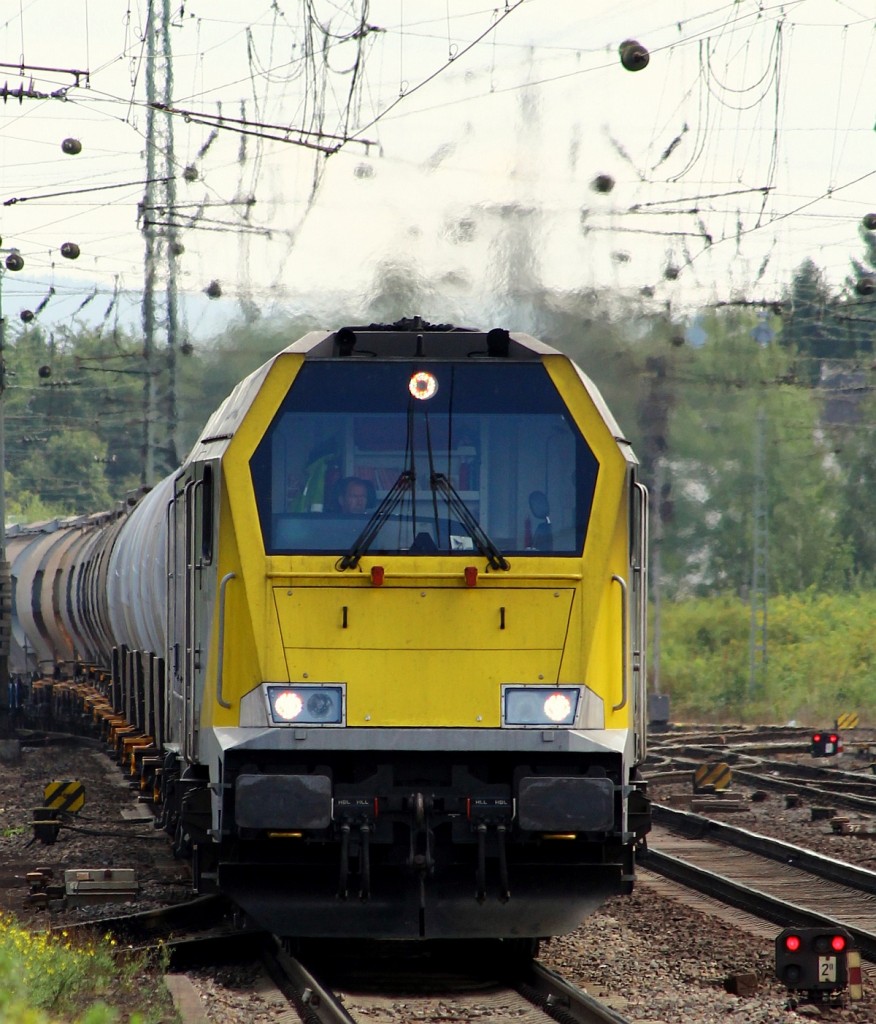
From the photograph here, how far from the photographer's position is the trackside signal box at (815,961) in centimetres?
795

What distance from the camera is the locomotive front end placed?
25.3 ft

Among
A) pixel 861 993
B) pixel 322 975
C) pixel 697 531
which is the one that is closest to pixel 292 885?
pixel 322 975

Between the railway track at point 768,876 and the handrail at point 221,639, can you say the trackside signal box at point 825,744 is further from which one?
the handrail at point 221,639

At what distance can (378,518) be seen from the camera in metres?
8.00

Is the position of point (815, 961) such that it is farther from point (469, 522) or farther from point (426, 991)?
point (469, 522)

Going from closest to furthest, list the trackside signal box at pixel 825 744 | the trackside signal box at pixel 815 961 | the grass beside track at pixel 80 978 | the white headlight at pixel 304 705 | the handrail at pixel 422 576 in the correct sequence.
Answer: the grass beside track at pixel 80 978 → the white headlight at pixel 304 705 → the handrail at pixel 422 576 → the trackside signal box at pixel 815 961 → the trackside signal box at pixel 825 744

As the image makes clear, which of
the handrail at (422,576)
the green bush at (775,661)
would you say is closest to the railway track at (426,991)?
the handrail at (422,576)

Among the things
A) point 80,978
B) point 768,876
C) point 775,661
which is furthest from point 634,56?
point 775,661

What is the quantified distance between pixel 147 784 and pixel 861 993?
30.9 feet

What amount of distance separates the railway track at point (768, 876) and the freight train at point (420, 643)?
2.49m

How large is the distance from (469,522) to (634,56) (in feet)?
29.4

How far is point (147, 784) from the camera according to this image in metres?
16.0

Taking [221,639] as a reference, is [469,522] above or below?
above

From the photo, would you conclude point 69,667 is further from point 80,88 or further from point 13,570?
point 80,88
